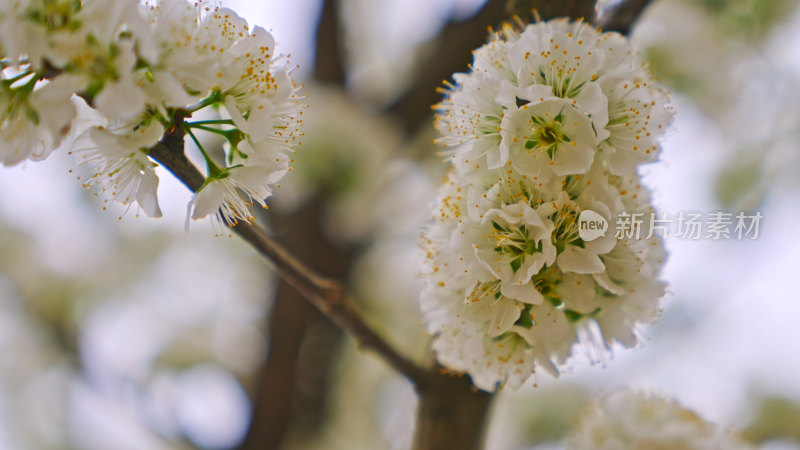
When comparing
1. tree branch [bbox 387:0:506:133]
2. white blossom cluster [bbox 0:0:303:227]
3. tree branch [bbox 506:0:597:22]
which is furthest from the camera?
tree branch [bbox 387:0:506:133]

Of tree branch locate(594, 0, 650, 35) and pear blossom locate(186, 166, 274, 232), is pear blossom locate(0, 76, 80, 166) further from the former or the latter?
tree branch locate(594, 0, 650, 35)

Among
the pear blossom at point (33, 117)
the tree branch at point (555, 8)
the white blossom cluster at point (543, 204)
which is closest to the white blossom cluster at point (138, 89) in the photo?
the pear blossom at point (33, 117)

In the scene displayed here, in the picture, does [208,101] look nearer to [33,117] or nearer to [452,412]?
[33,117]

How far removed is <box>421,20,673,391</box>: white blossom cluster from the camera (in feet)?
1.84

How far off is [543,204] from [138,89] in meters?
0.35

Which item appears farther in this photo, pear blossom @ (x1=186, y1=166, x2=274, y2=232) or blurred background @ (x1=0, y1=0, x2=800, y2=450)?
blurred background @ (x1=0, y1=0, x2=800, y2=450)

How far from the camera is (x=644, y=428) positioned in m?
0.88

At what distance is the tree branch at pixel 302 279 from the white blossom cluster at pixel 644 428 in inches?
10.9

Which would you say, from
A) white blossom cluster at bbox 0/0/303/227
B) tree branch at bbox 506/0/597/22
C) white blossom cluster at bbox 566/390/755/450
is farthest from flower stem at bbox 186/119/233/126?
white blossom cluster at bbox 566/390/755/450

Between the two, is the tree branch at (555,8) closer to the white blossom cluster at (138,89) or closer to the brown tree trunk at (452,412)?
the white blossom cluster at (138,89)

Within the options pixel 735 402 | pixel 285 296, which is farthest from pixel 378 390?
pixel 735 402

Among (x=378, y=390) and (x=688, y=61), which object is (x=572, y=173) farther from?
(x=378, y=390)

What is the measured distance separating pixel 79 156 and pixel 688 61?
2.20 m

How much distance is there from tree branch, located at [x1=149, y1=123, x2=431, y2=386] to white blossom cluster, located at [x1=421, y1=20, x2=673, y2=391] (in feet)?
0.39
